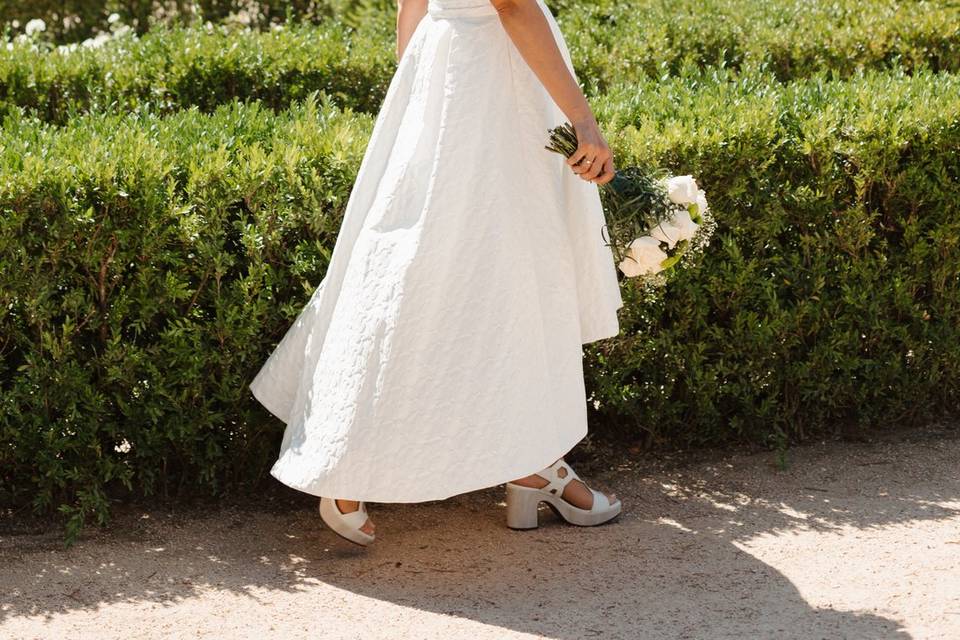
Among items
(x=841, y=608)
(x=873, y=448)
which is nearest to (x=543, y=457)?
(x=841, y=608)

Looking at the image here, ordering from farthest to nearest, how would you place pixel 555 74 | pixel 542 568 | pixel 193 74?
pixel 193 74
pixel 542 568
pixel 555 74

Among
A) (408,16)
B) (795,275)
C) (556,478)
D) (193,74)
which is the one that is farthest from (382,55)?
(556,478)

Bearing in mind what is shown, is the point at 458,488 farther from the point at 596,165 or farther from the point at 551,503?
the point at 596,165

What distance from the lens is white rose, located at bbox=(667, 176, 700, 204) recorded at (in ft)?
12.3

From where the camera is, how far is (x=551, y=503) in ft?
13.0

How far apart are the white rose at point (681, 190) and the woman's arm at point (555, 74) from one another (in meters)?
0.41

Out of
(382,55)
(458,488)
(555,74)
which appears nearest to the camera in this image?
(555,74)

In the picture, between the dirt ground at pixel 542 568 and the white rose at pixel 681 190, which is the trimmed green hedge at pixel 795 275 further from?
the white rose at pixel 681 190

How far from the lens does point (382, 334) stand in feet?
11.3

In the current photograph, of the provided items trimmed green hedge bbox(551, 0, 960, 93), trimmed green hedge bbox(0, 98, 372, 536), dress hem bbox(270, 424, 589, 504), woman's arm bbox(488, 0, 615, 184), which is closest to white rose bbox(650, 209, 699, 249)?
woman's arm bbox(488, 0, 615, 184)

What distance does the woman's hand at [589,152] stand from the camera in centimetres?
334

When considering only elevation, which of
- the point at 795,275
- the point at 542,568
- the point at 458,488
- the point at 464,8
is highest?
the point at 464,8

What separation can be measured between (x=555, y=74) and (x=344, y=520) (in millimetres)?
1369

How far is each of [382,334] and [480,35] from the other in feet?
2.69
